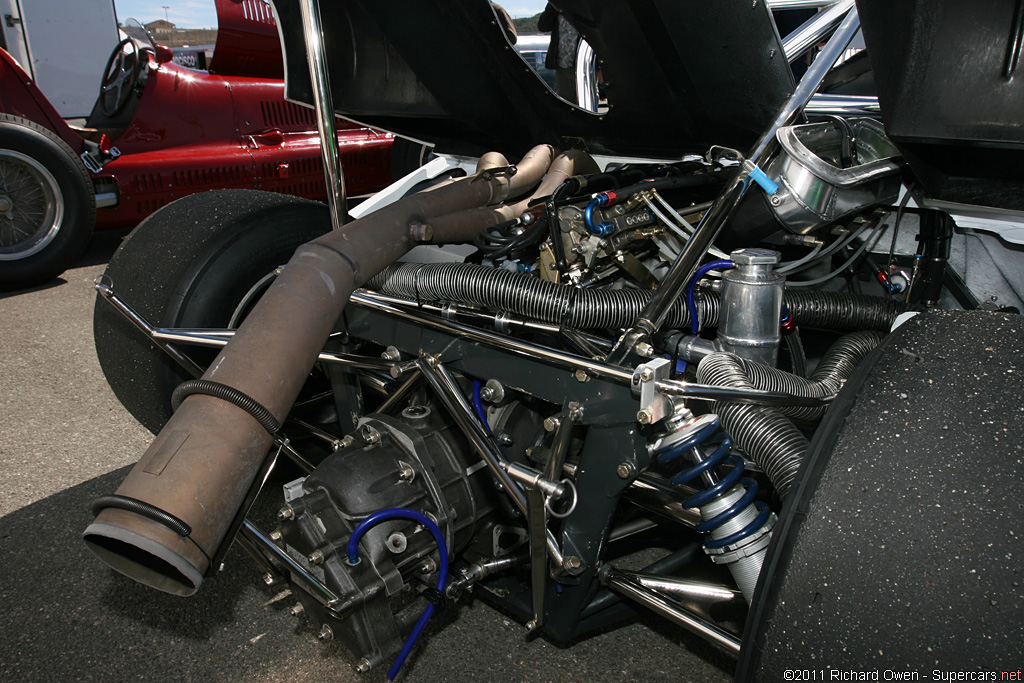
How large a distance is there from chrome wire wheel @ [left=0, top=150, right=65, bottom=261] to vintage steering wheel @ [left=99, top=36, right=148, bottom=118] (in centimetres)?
105

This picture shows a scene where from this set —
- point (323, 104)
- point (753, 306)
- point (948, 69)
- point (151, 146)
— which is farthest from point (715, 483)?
point (151, 146)

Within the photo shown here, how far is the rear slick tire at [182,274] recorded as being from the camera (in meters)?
1.92

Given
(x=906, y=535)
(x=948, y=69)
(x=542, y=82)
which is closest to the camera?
(x=906, y=535)

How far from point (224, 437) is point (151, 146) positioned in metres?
5.03

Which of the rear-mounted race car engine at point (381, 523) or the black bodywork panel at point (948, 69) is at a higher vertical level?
the black bodywork panel at point (948, 69)

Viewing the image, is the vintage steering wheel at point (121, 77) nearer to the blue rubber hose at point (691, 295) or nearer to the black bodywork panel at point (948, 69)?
the blue rubber hose at point (691, 295)

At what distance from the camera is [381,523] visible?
146 cm

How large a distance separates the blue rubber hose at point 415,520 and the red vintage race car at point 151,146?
4.23 meters

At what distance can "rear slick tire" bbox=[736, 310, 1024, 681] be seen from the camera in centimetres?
94

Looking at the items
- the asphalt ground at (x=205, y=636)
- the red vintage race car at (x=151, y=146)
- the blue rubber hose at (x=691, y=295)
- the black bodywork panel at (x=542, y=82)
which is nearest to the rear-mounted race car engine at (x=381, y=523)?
the asphalt ground at (x=205, y=636)

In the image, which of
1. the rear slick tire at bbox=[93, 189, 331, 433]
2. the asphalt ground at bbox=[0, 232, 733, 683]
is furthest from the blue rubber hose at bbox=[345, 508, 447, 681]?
the rear slick tire at bbox=[93, 189, 331, 433]

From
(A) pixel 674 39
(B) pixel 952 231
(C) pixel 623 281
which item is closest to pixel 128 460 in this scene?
(C) pixel 623 281

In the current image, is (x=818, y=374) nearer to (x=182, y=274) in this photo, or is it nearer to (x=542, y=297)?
(x=542, y=297)

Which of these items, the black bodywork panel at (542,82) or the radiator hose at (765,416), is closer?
the radiator hose at (765,416)
